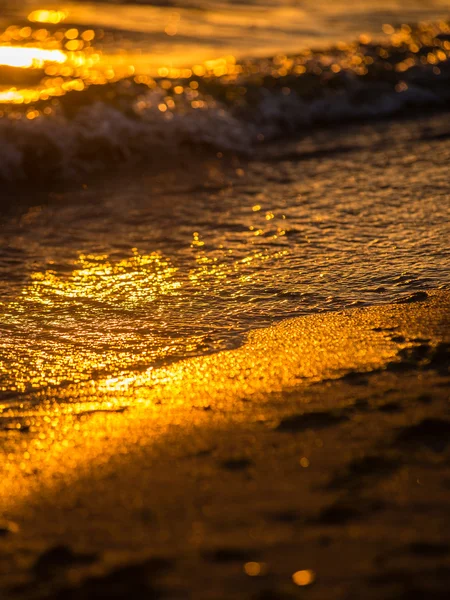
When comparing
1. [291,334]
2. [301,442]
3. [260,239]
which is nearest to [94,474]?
[301,442]

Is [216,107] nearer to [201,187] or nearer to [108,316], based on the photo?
[201,187]

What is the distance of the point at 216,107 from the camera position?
7.89 meters

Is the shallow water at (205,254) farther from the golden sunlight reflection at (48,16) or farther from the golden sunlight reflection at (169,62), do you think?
the golden sunlight reflection at (48,16)

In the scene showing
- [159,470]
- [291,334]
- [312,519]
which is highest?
[291,334]

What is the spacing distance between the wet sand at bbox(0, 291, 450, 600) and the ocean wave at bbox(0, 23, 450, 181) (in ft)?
13.5

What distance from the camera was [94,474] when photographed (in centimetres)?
221

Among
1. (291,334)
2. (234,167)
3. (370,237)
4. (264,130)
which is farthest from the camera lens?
(264,130)

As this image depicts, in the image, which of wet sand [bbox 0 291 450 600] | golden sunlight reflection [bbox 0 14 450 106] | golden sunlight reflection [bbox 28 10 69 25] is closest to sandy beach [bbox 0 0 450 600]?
wet sand [bbox 0 291 450 600]

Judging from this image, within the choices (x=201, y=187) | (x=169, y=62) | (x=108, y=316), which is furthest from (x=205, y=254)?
(x=169, y=62)

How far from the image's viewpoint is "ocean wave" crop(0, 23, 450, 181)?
680cm

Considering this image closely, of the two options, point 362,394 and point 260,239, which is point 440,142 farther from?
point 362,394

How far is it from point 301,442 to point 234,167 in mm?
4504

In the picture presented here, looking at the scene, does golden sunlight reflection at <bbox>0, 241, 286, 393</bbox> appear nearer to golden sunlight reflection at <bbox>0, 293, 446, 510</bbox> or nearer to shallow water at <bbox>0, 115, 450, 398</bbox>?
shallow water at <bbox>0, 115, 450, 398</bbox>

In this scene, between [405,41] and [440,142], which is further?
[405,41]
